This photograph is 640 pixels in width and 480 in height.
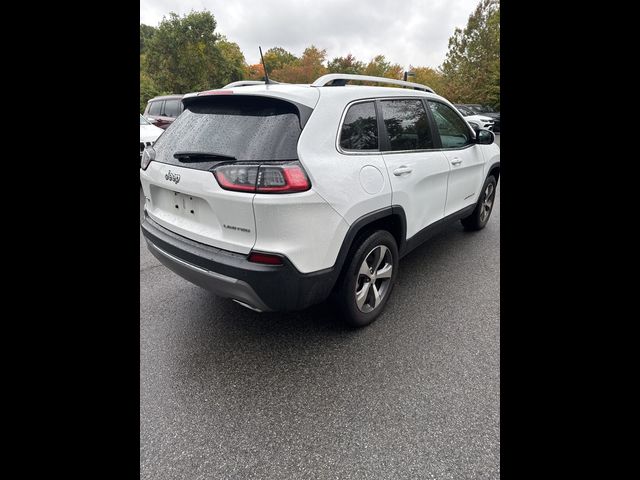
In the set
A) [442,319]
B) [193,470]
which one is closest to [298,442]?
[193,470]

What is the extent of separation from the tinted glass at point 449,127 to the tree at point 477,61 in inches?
1105

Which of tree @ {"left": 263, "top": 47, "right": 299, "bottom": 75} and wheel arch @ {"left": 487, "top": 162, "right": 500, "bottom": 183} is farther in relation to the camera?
tree @ {"left": 263, "top": 47, "right": 299, "bottom": 75}

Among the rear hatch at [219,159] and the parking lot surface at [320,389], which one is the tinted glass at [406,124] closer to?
the rear hatch at [219,159]

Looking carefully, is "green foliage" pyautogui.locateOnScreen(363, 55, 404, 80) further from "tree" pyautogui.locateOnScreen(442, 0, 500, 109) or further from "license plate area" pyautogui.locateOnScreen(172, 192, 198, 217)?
"license plate area" pyautogui.locateOnScreen(172, 192, 198, 217)

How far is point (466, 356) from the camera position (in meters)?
2.29

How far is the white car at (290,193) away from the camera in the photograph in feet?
6.07

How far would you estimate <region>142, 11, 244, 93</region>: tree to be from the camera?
2503 centimetres

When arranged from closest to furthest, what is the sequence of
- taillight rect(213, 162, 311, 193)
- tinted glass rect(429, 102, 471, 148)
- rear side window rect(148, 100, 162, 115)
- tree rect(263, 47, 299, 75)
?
taillight rect(213, 162, 311, 193), tinted glass rect(429, 102, 471, 148), rear side window rect(148, 100, 162, 115), tree rect(263, 47, 299, 75)

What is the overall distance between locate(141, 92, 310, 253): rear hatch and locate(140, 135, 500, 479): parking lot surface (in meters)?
0.86

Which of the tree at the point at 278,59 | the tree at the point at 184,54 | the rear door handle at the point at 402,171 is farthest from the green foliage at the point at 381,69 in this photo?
the rear door handle at the point at 402,171

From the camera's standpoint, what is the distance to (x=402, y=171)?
8.23 ft

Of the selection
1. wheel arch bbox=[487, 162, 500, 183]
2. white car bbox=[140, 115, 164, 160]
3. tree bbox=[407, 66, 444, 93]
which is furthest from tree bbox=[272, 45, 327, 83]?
wheel arch bbox=[487, 162, 500, 183]

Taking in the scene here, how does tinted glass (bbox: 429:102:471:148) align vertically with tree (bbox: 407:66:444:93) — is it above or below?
below
